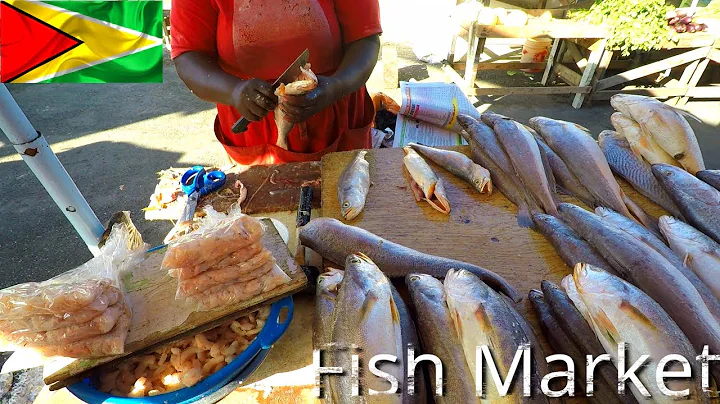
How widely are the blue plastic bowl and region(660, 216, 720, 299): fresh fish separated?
6.55 ft

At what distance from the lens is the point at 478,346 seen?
4.57 ft

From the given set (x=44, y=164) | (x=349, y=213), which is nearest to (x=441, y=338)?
(x=349, y=213)

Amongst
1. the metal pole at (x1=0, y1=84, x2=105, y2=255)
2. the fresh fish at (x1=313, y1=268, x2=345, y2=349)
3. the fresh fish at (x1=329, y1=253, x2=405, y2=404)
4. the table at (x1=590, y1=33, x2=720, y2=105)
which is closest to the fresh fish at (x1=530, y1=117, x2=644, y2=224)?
the fresh fish at (x1=329, y1=253, x2=405, y2=404)

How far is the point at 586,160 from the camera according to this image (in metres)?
2.43

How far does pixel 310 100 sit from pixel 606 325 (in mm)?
1868

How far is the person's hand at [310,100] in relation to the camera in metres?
2.20

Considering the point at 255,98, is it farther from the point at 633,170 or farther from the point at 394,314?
the point at 633,170

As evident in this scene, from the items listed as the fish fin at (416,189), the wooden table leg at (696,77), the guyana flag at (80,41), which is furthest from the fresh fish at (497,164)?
the wooden table leg at (696,77)

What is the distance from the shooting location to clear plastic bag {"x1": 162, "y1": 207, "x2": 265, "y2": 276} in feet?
4.83

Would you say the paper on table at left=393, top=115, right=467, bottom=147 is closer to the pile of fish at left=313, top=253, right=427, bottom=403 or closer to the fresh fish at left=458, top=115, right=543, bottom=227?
the fresh fish at left=458, top=115, right=543, bottom=227


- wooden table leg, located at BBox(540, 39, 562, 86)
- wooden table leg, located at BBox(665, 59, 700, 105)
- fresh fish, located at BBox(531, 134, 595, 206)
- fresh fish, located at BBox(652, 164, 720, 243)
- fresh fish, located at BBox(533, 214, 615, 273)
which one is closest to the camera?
fresh fish, located at BBox(533, 214, 615, 273)

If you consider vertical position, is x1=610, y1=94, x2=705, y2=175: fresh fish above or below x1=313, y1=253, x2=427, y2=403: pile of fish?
above

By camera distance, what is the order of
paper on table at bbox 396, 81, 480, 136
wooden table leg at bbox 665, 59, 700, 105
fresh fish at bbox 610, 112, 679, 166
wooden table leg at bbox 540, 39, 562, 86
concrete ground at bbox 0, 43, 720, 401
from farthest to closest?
wooden table leg at bbox 540, 39, 562, 86, wooden table leg at bbox 665, 59, 700, 105, concrete ground at bbox 0, 43, 720, 401, paper on table at bbox 396, 81, 480, 136, fresh fish at bbox 610, 112, 679, 166

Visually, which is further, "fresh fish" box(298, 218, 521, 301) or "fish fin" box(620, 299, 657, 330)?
"fresh fish" box(298, 218, 521, 301)
